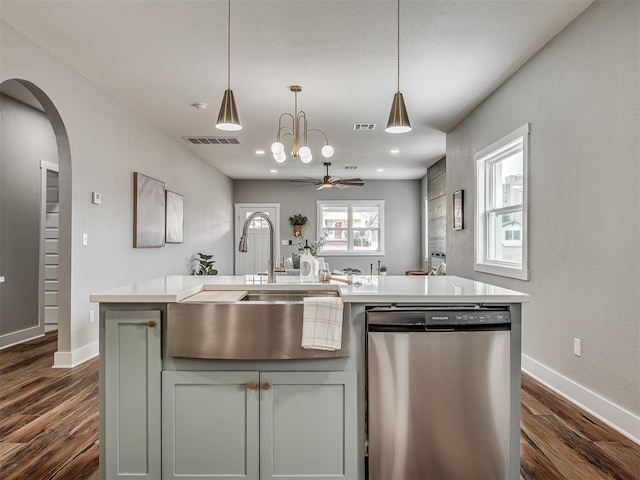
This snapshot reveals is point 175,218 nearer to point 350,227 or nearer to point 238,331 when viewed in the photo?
point 238,331

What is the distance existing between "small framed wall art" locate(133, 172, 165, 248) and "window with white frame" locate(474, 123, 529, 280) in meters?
3.83

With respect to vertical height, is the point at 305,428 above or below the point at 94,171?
below

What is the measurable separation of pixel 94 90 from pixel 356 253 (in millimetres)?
6924

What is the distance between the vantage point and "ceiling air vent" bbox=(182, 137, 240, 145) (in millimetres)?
5949

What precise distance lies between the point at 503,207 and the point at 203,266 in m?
4.86

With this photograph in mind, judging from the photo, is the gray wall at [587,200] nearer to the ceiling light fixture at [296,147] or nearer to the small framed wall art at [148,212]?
the ceiling light fixture at [296,147]

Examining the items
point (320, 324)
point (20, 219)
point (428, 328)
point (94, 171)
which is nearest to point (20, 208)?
point (20, 219)

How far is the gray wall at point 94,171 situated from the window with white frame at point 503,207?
3856mm

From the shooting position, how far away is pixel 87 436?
2.29 m

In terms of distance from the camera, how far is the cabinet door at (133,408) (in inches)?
68.6

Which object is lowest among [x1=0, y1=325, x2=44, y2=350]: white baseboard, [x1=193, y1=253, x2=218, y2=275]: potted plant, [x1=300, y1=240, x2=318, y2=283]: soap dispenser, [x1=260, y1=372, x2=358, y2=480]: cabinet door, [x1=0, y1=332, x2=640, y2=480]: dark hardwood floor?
[x1=0, y1=332, x2=640, y2=480]: dark hardwood floor

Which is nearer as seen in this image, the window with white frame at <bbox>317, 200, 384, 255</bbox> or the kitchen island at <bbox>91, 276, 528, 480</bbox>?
the kitchen island at <bbox>91, 276, 528, 480</bbox>

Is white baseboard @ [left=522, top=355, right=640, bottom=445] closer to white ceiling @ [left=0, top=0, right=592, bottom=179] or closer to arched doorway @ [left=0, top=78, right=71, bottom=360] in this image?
white ceiling @ [left=0, top=0, right=592, bottom=179]

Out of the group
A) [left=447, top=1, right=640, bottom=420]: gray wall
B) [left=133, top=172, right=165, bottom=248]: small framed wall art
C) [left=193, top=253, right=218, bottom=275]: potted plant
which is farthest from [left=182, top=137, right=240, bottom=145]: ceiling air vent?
[left=447, top=1, right=640, bottom=420]: gray wall
